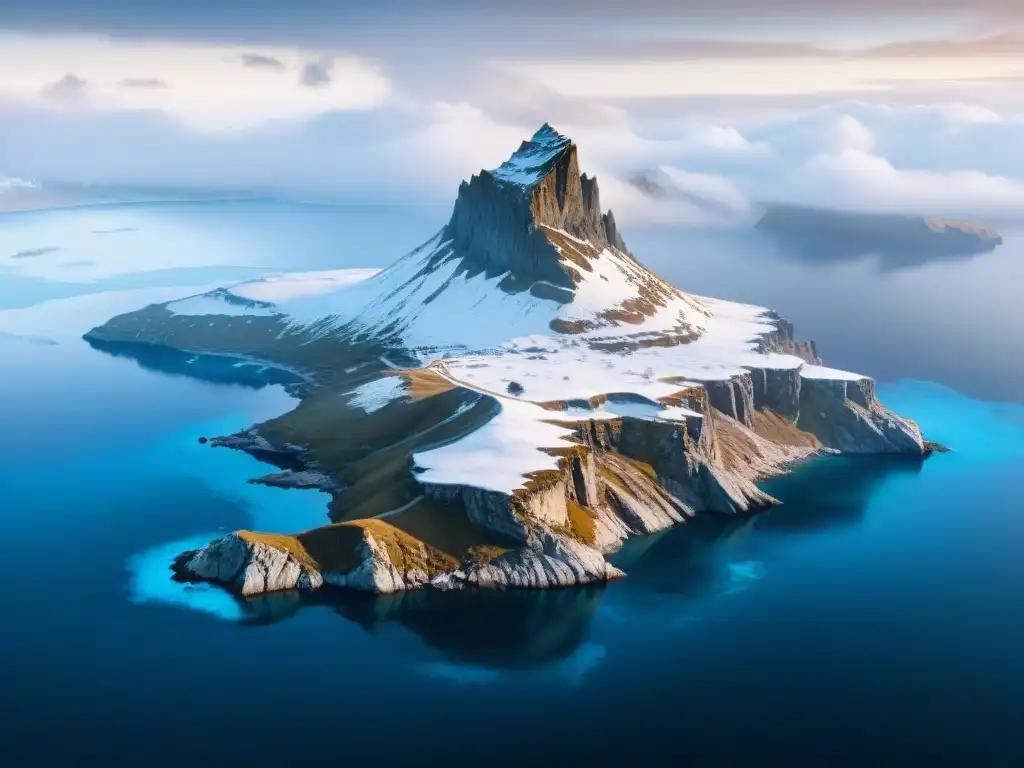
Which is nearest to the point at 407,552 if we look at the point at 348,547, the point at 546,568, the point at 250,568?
the point at 348,547

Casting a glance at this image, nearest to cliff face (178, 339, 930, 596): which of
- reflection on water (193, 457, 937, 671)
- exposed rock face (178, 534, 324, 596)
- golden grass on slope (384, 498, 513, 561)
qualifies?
exposed rock face (178, 534, 324, 596)

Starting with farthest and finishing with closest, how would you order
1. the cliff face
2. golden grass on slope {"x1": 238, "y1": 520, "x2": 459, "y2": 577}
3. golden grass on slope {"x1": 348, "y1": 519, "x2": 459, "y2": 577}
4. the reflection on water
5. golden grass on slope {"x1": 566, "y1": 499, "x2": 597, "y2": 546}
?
1. golden grass on slope {"x1": 566, "y1": 499, "x2": 597, "y2": 546}
2. golden grass on slope {"x1": 348, "y1": 519, "x2": 459, "y2": 577}
3. golden grass on slope {"x1": 238, "y1": 520, "x2": 459, "y2": 577}
4. the cliff face
5. the reflection on water

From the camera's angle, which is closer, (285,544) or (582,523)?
(285,544)

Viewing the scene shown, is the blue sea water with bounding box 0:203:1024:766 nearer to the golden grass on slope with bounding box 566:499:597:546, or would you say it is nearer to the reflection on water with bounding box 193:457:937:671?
the reflection on water with bounding box 193:457:937:671

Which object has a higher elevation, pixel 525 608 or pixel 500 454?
pixel 500 454

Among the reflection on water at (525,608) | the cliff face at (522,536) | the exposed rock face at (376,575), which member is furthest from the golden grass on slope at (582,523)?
the exposed rock face at (376,575)

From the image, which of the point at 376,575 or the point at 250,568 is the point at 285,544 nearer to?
the point at 250,568

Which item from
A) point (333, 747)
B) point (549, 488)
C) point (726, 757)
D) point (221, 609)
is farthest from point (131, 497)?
point (726, 757)

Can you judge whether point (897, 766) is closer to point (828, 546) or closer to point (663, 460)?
point (828, 546)

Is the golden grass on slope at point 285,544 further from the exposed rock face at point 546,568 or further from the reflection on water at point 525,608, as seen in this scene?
the exposed rock face at point 546,568

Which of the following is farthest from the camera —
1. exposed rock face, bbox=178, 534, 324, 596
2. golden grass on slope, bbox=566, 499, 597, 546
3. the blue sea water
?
golden grass on slope, bbox=566, 499, 597, 546

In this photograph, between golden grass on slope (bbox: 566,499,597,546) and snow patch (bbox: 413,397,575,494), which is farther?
golden grass on slope (bbox: 566,499,597,546)
